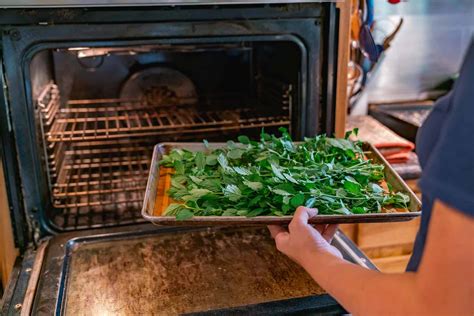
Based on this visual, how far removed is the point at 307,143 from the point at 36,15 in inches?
27.1

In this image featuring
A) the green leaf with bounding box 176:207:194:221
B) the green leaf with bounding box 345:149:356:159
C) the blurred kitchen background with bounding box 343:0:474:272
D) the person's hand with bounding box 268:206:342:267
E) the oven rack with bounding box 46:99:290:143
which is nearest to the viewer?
the person's hand with bounding box 268:206:342:267

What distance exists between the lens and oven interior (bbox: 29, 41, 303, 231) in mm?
1588

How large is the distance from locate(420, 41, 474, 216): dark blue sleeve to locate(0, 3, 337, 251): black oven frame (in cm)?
79

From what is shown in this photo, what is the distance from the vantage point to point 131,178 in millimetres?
1692

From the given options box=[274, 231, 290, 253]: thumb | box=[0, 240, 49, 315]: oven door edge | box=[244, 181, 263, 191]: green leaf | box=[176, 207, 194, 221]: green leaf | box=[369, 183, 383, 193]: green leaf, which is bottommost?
box=[0, 240, 49, 315]: oven door edge

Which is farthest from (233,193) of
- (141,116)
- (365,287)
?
(141,116)

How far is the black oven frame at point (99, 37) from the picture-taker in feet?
3.94

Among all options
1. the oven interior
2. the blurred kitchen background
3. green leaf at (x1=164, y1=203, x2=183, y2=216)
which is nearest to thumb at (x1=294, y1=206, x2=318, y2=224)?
green leaf at (x1=164, y1=203, x2=183, y2=216)

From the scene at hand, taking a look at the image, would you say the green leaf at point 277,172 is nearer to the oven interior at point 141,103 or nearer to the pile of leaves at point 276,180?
the pile of leaves at point 276,180

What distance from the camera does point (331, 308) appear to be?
1068 mm

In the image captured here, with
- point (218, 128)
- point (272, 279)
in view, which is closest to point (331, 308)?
point (272, 279)

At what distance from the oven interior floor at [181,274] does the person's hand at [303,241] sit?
0.24 m

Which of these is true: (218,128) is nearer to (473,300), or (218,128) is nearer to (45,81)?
(45,81)

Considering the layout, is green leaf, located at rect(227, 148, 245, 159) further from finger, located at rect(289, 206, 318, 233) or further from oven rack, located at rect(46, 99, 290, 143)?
oven rack, located at rect(46, 99, 290, 143)
